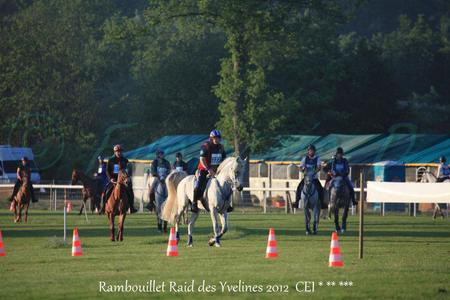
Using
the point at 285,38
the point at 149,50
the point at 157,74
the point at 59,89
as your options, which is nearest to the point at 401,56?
the point at 149,50

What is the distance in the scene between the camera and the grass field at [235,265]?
1650 cm

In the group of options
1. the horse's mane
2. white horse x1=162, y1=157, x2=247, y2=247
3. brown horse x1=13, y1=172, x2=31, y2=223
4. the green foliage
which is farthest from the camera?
the green foliage

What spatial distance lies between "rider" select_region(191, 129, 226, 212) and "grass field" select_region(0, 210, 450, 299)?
4.04 ft

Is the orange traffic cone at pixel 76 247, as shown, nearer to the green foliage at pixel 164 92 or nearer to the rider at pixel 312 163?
the rider at pixel 312 163

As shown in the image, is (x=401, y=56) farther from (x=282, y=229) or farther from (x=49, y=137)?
(x=282, y=229)

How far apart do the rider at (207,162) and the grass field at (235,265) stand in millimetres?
1231

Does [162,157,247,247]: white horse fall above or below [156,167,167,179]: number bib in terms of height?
below

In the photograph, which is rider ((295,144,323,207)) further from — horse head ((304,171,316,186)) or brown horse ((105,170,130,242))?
brown horse ((105,170,130,242))

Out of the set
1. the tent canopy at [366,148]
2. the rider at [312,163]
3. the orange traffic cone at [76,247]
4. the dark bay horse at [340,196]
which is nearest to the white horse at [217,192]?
the orange traffic cone at [76,247]

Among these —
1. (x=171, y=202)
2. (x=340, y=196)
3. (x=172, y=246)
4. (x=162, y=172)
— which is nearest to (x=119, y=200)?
(x=171, y=202)

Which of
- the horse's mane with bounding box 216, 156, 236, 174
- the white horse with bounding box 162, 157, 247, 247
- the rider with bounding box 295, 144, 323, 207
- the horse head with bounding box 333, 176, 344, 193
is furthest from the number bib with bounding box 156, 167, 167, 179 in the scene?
the horse's mane with bounding box 216, 156, 236, 174

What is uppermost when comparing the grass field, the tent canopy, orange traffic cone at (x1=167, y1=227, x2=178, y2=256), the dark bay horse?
the tent canopy

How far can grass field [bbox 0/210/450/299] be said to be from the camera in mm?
16500

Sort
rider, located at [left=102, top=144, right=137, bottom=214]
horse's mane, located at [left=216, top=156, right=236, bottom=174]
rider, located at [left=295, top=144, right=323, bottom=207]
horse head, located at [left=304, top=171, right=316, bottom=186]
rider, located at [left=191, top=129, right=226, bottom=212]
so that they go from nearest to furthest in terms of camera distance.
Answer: horse's mane, located at [left=216, top=156, right=236, bottom=174], rider, located at [left=191, top=129, right=226, bottom=212], rider, located at [left=102, top=144, right=137, bottom=214], rider, located at [left=295, top=144, right=323, bottom=207], horse head, located at [left=304, top=171, right=316, bottom=186]
